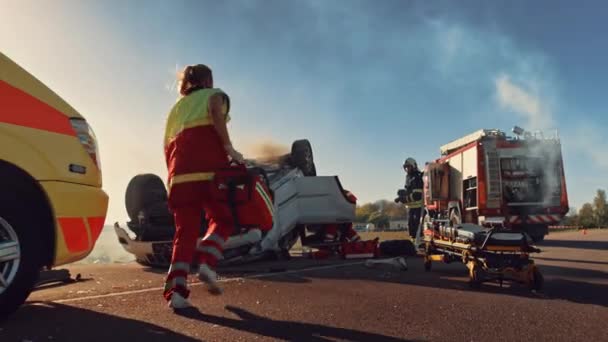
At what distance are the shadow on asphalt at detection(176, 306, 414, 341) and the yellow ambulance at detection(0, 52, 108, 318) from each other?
2.79 feet

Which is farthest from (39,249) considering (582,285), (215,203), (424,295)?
(582,285)

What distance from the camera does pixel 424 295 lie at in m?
3.92

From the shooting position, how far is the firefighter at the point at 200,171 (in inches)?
135

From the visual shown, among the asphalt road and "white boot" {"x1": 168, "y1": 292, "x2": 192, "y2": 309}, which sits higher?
"white boot" {"x1": 168, "y1": 292, "x2": 192, "y2": 309}

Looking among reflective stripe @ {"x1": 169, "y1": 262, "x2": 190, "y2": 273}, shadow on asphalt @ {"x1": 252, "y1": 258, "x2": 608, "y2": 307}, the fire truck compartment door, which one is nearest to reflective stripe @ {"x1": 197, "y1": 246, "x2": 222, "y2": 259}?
reflective stripe @ {"x1": 169, "y1": 262, "x2": 190, "y2": 273}

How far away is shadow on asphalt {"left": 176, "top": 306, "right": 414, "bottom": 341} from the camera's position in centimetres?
251

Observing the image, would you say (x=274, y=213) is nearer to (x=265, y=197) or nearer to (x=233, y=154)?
(x=265, y=197)

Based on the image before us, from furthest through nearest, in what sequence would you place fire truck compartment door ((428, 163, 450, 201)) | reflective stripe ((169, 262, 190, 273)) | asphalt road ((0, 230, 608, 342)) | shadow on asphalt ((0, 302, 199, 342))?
fire truck compartment door ((428, 163, 450, 201)), reflective stripe ((169, 262, 190, 273)), asphalt road ((0, 230, 608, 342)), shadow on asphalt ((0, 302, 199, 342))

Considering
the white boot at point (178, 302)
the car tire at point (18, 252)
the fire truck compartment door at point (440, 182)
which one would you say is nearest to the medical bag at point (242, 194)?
the white boot at point (178, 302)

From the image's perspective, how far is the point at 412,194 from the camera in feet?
35.6

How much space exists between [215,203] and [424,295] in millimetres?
1831

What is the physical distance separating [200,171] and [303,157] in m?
5.77

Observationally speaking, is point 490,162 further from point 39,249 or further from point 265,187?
point 39,249

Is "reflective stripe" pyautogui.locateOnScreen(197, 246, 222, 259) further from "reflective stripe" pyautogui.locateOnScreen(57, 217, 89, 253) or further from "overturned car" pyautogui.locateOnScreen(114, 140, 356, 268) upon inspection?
"overturned car" pyautogui.locateOnScreen(114, 140, 356, 268)
